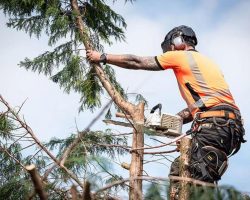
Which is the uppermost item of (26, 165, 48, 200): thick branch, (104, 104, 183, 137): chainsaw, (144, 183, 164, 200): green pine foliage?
(104, 104, 183, 137): chainsaw

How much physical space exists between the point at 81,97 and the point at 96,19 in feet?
4.39

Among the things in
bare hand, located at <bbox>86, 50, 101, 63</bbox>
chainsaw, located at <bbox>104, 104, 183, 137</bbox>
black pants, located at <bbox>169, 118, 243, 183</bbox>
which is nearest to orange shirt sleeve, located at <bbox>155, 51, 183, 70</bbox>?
chainsaw, located at <bbox>104, 104, 183, 137</bbox>

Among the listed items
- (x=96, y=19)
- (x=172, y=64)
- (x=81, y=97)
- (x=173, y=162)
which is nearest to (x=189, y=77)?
(x=172, y=64)

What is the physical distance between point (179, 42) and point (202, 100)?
0.77 meters

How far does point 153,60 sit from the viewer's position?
500 centimetres

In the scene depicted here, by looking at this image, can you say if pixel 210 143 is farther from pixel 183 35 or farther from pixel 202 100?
pixel 183 35

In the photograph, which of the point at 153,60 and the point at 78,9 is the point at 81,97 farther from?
the point at 153,60

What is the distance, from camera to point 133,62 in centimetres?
512

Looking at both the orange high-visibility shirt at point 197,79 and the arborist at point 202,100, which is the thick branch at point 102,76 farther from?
the orange high-visibility shirt at point 197,79

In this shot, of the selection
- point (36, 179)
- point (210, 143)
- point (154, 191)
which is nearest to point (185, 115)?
point (210, 143)

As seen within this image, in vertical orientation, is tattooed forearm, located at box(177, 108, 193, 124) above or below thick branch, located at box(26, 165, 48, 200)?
above

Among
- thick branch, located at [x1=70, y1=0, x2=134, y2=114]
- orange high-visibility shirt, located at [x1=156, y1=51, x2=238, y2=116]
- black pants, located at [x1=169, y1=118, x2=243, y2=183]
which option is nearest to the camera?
black pants, located at [x1=169, y1=118, x2=243, y2=183]

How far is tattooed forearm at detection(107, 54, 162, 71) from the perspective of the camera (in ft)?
16.4

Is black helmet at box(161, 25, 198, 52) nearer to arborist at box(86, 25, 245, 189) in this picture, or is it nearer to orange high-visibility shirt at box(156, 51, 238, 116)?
arborist at box(86, 25, 245, 189)
